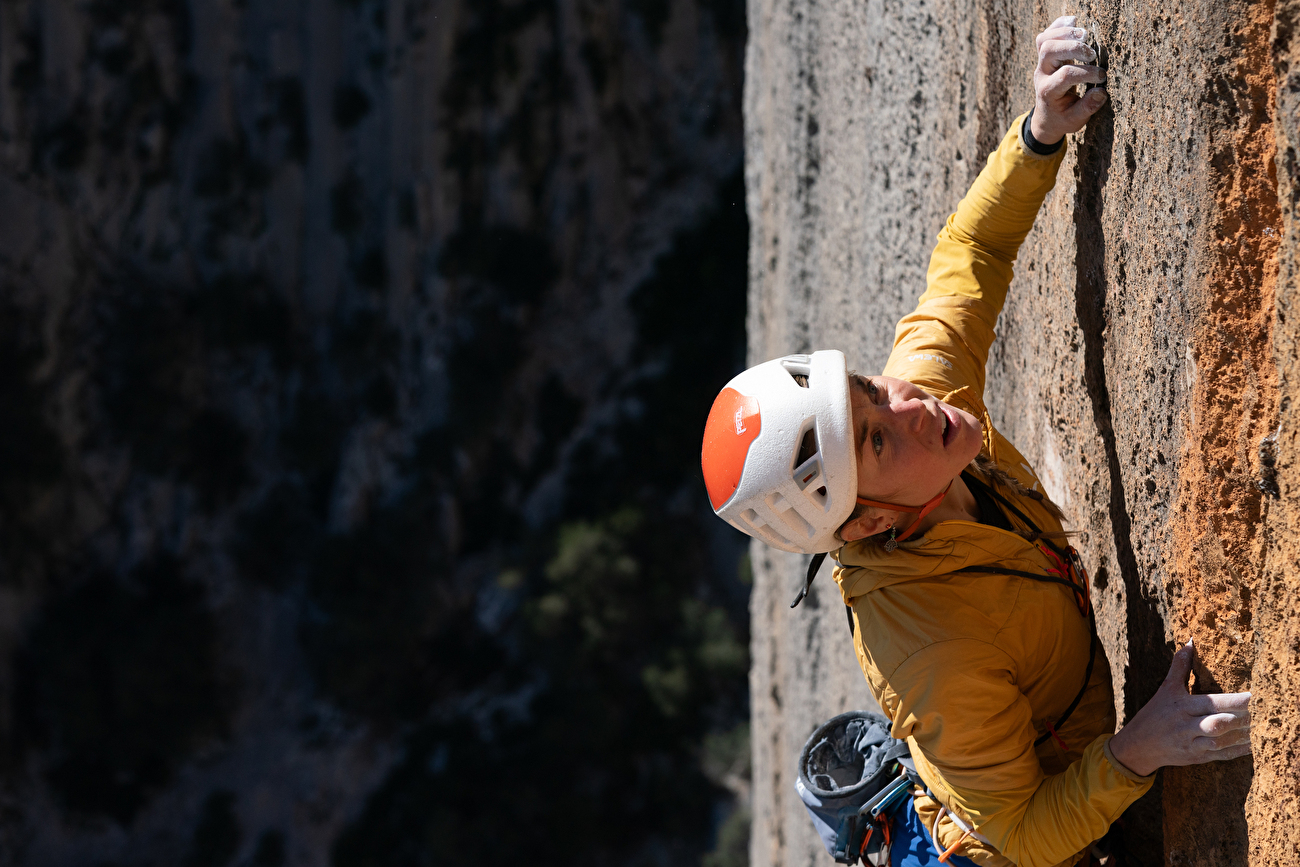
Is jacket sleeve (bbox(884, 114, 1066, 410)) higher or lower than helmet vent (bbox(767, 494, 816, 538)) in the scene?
higher

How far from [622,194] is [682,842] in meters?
11.4

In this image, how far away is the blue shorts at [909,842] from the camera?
1.58m

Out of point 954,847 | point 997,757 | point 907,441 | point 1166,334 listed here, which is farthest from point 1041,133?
point 954,847

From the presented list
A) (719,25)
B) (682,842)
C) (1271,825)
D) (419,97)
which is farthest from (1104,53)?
(419,97)

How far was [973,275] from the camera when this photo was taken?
171 centimetres

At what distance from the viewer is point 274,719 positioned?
1981 centimetres

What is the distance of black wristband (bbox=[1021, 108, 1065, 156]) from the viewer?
1519mm

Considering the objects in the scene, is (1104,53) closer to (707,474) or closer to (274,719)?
(707,474)

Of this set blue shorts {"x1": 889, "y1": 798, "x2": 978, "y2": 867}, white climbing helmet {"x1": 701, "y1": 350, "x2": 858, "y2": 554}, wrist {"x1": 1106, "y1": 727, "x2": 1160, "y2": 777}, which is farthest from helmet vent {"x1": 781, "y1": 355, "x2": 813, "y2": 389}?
blue shorts {"x1": 889, "y1": 798, "x2": 978, "y2": 867}

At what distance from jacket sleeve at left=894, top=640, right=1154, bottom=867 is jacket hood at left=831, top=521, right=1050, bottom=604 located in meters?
0.13

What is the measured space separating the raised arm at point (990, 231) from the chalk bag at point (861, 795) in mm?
649

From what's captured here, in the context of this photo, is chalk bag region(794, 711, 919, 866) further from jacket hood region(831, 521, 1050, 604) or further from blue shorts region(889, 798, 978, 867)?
jacket hood region(831, 521, 1050, 604)

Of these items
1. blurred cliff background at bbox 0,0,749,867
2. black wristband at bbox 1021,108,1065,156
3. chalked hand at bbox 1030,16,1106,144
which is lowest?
blurred cliff background at bbox 0,0,749,867

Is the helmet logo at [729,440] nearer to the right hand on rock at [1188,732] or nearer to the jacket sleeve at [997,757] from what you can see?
the jacket sleeve at [997,757]
